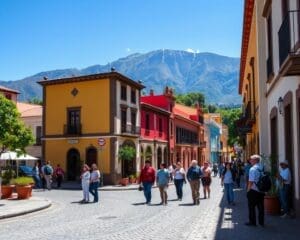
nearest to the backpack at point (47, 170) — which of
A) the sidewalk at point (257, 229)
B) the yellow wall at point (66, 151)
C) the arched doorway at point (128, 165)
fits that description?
the yellow wall at point (66, 151)

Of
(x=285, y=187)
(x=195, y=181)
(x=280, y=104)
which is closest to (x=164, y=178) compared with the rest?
(x=195, y=181)

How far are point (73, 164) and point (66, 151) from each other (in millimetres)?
1164

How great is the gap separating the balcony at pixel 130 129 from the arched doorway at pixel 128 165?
81 cm

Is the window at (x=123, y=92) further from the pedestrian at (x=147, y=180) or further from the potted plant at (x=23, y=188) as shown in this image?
the pedestrian at (x=147, y=180)

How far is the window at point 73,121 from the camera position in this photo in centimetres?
3847

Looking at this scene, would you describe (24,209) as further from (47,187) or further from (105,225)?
(47,187)

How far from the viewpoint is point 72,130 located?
38.6 m

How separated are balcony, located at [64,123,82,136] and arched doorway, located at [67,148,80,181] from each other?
4.26 feet

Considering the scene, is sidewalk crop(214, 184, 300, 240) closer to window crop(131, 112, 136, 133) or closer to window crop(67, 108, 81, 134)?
window crop(67, 108, 81, 134)

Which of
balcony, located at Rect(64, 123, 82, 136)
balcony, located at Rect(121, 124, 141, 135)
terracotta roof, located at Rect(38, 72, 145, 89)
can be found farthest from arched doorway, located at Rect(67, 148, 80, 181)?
terracotta roof, located at Rect(38, 72, 145, 89)

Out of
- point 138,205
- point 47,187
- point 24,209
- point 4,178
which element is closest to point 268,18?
point 138,205

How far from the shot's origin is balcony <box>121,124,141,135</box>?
126 feet

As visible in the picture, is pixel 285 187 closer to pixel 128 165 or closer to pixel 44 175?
pixel 44 175

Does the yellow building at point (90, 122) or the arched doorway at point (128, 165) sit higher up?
the yellow building at point (90, 122)
